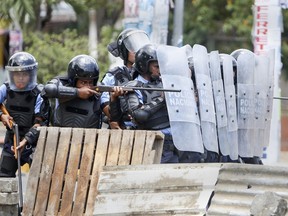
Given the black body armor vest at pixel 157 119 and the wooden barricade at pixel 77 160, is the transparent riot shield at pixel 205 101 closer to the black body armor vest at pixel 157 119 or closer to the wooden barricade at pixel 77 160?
the black body armor vest at pixel 157 119

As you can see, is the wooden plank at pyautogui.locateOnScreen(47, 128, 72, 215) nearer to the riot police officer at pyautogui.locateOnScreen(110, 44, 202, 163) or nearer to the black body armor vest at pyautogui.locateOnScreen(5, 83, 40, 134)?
the riot police officer at pyautogui.locateOnScreen(110, 44, 202, 163)

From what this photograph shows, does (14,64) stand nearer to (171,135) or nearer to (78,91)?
(78,91)

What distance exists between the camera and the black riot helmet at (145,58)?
29.2 feet

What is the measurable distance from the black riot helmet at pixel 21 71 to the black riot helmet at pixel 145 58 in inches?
44.2

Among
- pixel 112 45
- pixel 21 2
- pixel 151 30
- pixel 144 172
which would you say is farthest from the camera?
pixel 21 2

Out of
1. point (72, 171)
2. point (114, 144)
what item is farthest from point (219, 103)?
point (72, 171)

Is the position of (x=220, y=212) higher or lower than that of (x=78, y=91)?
lower

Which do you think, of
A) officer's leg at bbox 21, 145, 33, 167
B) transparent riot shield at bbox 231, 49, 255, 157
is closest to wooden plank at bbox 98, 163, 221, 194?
transparent riot shield at bbox 231, 49, 255, 157

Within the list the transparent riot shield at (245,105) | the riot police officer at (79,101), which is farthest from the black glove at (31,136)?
the transparent riot shield at (245,105)

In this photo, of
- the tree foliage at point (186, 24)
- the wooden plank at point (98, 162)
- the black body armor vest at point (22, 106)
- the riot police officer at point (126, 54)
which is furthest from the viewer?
the tree foliage at point (186, 24)

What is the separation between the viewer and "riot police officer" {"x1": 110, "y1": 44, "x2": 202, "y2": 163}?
28.3ft

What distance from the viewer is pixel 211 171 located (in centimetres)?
827

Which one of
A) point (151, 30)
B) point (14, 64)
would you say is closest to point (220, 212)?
point (14, 64)

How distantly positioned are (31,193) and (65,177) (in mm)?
316
